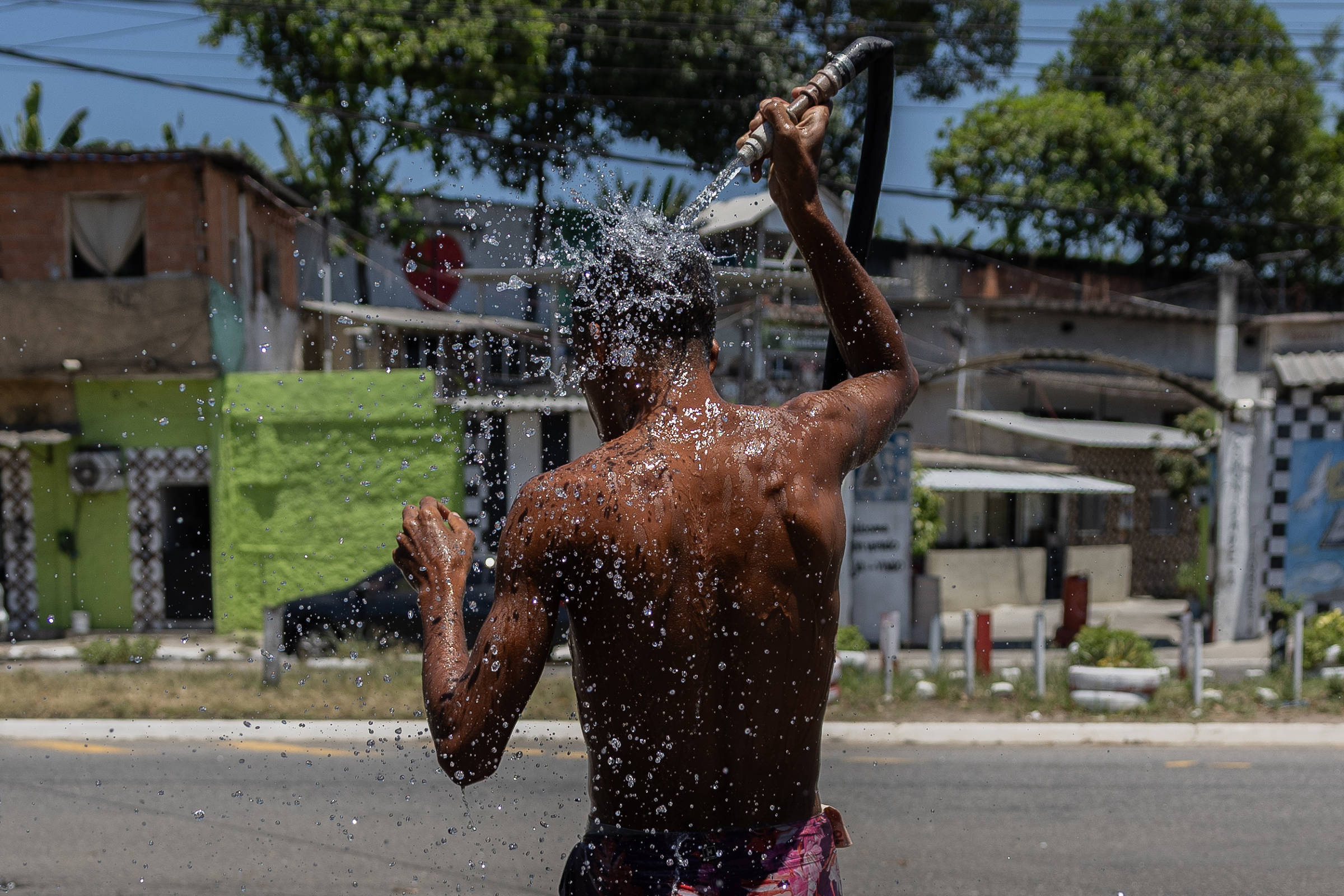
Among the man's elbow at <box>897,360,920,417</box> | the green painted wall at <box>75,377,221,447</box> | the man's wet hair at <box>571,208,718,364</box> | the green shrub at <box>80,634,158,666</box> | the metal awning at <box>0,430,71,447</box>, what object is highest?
the man's wet hair at <box>571,208,718,364</box>

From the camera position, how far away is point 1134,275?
25.4m

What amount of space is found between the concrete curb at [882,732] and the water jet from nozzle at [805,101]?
20.7 feet

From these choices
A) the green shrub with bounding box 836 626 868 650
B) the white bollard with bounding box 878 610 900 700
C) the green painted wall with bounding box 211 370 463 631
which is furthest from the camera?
the green painted wall with bounding box 211 370 463 631

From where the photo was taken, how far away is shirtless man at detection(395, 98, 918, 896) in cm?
161

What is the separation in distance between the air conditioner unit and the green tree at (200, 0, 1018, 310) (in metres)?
5.70

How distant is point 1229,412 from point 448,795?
9.99m

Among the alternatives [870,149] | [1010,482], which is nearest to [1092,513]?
[1010,482]

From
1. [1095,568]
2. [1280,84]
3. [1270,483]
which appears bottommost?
[1095,568]

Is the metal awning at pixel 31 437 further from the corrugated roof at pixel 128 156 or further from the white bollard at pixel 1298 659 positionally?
the white bollard at pixel 1298 659

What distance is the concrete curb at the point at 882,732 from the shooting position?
8.27 meters

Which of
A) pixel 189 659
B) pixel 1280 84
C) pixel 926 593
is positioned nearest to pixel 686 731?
pixel 189 659

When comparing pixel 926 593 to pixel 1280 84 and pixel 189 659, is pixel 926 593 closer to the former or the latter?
pixel 189 659

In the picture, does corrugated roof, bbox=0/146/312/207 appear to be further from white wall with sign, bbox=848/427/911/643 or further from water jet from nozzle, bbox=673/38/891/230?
water jet from nozzle, bbox=673/38/891/230

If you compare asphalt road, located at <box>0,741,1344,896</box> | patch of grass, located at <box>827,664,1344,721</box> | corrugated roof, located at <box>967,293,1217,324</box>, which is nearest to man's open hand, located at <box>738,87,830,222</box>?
asphalt road, located at <box>0,741,1344,896</box>
